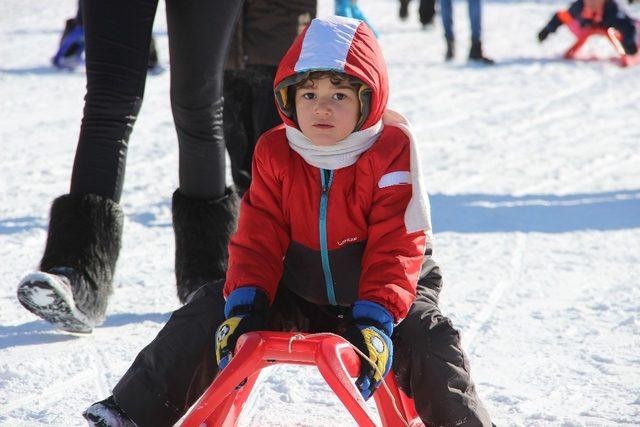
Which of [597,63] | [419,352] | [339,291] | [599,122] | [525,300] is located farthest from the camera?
[597,63]

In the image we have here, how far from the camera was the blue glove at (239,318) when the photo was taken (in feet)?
6.65

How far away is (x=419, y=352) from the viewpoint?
2.11 metres

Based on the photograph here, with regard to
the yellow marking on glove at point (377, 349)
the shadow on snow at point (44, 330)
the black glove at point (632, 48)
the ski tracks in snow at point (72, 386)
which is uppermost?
the yellow marking on glove at point (377, 349)

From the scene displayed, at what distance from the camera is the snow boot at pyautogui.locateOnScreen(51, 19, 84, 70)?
803cm

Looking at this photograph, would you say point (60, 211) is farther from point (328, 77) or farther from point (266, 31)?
point (266, 31)

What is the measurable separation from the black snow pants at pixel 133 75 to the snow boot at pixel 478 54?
7010mm

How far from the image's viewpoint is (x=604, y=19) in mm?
10008

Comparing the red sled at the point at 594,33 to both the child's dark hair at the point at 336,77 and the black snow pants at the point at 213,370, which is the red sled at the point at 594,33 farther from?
the black snow pants at the point at 213,370

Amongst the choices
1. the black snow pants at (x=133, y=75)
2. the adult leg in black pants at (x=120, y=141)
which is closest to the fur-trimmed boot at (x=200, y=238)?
the adult leg in black pants at (x=120, y=141)

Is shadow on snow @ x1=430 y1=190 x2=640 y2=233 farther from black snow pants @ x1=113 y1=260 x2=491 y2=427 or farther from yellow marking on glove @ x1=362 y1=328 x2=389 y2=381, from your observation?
yellow marking on glove @ x1=362 y1=328 x2=389 y2=381

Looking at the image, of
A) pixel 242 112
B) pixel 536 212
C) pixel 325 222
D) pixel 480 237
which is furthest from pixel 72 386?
pixel 536 212

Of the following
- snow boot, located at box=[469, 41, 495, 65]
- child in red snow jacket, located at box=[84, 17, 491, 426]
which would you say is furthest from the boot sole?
snow boot, located at box=[469, 41, 495, 65]

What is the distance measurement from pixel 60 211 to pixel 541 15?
11.8 meters

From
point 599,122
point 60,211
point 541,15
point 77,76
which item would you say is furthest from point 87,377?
point 541,15
